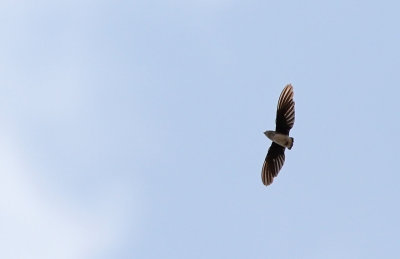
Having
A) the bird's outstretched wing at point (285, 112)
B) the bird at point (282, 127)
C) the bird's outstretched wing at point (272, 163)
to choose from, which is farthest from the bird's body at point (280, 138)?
the bird's outstretched wing at point (272, 163)

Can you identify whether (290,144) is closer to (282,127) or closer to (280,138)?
(280,138)

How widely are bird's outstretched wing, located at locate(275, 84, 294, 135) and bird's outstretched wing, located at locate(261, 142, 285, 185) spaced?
2.03 ft

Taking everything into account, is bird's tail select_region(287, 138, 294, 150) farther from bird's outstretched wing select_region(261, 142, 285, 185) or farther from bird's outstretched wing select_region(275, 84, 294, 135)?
bird's outstretched wing select_region(261, 142, 285, 185)

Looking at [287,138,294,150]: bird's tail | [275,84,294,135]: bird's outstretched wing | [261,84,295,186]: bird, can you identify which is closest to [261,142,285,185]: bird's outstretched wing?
[261,84,295,186]: bird

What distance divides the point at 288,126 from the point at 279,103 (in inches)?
27.8

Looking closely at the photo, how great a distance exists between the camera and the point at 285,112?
26.9m

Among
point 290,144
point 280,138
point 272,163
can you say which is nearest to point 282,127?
point 280,138

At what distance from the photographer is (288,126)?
27.0m

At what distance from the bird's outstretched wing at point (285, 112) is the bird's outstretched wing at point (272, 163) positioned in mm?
618

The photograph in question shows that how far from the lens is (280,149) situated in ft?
89.3

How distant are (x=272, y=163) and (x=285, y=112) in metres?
1.55

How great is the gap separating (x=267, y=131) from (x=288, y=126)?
24.5 inches

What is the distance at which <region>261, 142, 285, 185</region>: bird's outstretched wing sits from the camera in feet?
89.4

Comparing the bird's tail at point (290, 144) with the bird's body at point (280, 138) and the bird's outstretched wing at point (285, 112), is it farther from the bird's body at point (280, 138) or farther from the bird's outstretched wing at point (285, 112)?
the bird's outstretched wing at point (285, 112)
